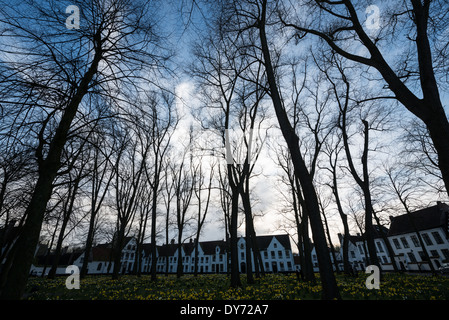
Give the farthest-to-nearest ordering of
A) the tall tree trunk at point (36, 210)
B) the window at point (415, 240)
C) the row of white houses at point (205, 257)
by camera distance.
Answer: the row of white houses at point (205, 257) → the window at point (415, 240) → the tall tree trunk at point (36, 210)

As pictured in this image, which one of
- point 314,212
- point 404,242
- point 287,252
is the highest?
point 314,212

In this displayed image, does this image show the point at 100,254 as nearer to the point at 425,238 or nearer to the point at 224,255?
the point at 224,255

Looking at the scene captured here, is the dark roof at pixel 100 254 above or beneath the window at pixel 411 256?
above

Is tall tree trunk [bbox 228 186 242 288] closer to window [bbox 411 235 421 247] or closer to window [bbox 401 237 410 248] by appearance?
window [bbox 411 235 421 247]

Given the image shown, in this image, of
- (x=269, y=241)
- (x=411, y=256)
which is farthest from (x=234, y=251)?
(x=269, y=241)

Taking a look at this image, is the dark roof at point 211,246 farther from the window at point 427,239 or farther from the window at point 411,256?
the window at point 427,239

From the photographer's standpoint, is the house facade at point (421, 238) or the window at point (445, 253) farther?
the window at point (445, 253)

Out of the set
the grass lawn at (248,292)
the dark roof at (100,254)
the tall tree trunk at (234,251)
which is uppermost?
the dark roof at (100,254)

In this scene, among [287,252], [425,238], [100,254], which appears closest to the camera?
[425,238]

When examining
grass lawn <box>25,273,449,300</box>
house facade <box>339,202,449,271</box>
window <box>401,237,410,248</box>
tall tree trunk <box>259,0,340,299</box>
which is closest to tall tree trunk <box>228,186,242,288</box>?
grass lawn <box>25,273,449,300</box>

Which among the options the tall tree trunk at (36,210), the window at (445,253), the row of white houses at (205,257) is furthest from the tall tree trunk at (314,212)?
the row of white houses at (205,257)

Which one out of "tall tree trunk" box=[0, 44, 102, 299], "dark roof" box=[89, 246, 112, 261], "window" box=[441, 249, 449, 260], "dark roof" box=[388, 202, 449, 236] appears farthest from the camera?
"dark roof" box=[89, 246, 112, 261]

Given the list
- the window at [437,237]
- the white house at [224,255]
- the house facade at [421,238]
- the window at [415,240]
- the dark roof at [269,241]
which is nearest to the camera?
the house facade at [421,238]
